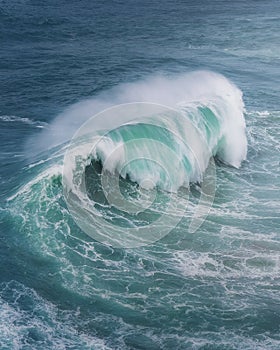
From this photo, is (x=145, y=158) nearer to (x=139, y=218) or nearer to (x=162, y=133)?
(x=162, y=133)

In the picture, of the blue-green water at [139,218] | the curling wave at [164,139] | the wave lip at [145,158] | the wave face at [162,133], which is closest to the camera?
the blue-green water at [139,218]

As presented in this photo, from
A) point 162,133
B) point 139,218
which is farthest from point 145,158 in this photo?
point 139,218

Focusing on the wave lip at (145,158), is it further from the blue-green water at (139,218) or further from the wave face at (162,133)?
the blue-green water at (139,218)

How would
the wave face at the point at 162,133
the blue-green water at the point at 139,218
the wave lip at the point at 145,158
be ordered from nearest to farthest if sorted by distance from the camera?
1. the blue-green water at the point at 139,218
2. the wave lip at the point at 145,158
3. the wave face at the point at 162,133

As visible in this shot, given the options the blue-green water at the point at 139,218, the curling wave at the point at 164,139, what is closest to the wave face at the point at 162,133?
the curling wave at the point at 164,139

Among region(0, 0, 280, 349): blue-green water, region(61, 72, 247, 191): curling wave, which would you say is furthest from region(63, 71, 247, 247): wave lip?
region(0, 0, 280, 349): blue-green water

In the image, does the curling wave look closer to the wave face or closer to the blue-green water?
the wave face

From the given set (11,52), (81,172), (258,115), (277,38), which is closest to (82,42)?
(11,52)

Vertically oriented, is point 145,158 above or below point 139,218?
above
